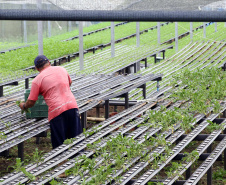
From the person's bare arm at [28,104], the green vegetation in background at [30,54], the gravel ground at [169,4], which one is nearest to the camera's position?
the gravel ground at [169,4]

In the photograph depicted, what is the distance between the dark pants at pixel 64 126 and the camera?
6008 mm

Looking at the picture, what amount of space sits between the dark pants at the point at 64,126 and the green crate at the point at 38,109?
513mm

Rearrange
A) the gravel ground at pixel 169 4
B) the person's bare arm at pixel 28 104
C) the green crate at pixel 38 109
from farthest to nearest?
the green crate at pixel 38 109 < the person's bare arm at pixel 28 104 < the gravel ground at pixel 169 4

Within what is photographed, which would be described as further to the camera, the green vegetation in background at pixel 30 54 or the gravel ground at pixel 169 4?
the green vegetation in background at pixel 30 54

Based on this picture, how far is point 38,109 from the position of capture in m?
6.50

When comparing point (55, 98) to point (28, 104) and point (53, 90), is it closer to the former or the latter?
point (53, 90)

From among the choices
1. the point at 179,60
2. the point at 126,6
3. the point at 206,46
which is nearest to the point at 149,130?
the point at 126,6

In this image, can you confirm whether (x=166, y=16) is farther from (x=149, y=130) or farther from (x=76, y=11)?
(x=149, y=130)

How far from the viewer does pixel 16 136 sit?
223 inches

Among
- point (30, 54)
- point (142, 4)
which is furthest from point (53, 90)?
point (30, 54)

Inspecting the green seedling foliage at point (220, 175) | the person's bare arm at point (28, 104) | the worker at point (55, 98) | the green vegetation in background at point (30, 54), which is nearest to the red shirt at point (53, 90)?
the worker at point (55, 98)

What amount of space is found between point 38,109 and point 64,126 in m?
0.55

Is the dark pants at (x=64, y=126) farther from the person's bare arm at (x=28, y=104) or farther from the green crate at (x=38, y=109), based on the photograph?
the green crate at (x=38, y=109)

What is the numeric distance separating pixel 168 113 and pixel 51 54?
9.59m
